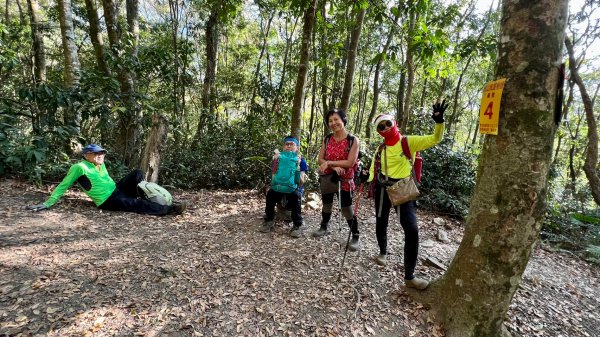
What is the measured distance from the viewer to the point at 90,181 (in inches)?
204

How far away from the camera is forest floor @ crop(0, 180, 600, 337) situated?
107 inches

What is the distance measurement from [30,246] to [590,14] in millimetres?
15216

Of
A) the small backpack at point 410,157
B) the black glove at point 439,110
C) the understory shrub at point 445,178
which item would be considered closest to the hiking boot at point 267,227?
the small backpack at point 410,157

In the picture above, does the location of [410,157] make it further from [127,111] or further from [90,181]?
[127,111]

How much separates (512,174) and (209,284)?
3.04 m

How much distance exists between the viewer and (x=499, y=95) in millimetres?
2348

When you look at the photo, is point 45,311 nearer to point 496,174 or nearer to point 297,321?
point 297,321

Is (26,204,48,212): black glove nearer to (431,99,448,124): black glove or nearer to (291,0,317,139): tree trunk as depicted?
(291,0,317,139): tree trunk

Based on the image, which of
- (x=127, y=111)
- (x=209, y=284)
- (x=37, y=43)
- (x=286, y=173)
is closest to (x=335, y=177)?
(x=286, y=173)

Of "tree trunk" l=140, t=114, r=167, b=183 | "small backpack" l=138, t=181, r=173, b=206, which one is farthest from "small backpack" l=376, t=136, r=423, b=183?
"tree trunk" l=140, t=114, r=167, b=183

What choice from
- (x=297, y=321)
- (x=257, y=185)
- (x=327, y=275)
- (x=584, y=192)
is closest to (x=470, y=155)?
(x=584, y=192)

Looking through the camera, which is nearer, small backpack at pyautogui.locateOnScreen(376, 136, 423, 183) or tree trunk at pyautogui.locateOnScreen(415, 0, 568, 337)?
tree trunk at pyautogui.locateOnScreen(415, 0, 568, 337)

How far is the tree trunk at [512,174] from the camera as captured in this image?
2.21 m

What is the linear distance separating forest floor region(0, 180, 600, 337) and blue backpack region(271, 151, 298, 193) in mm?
788
